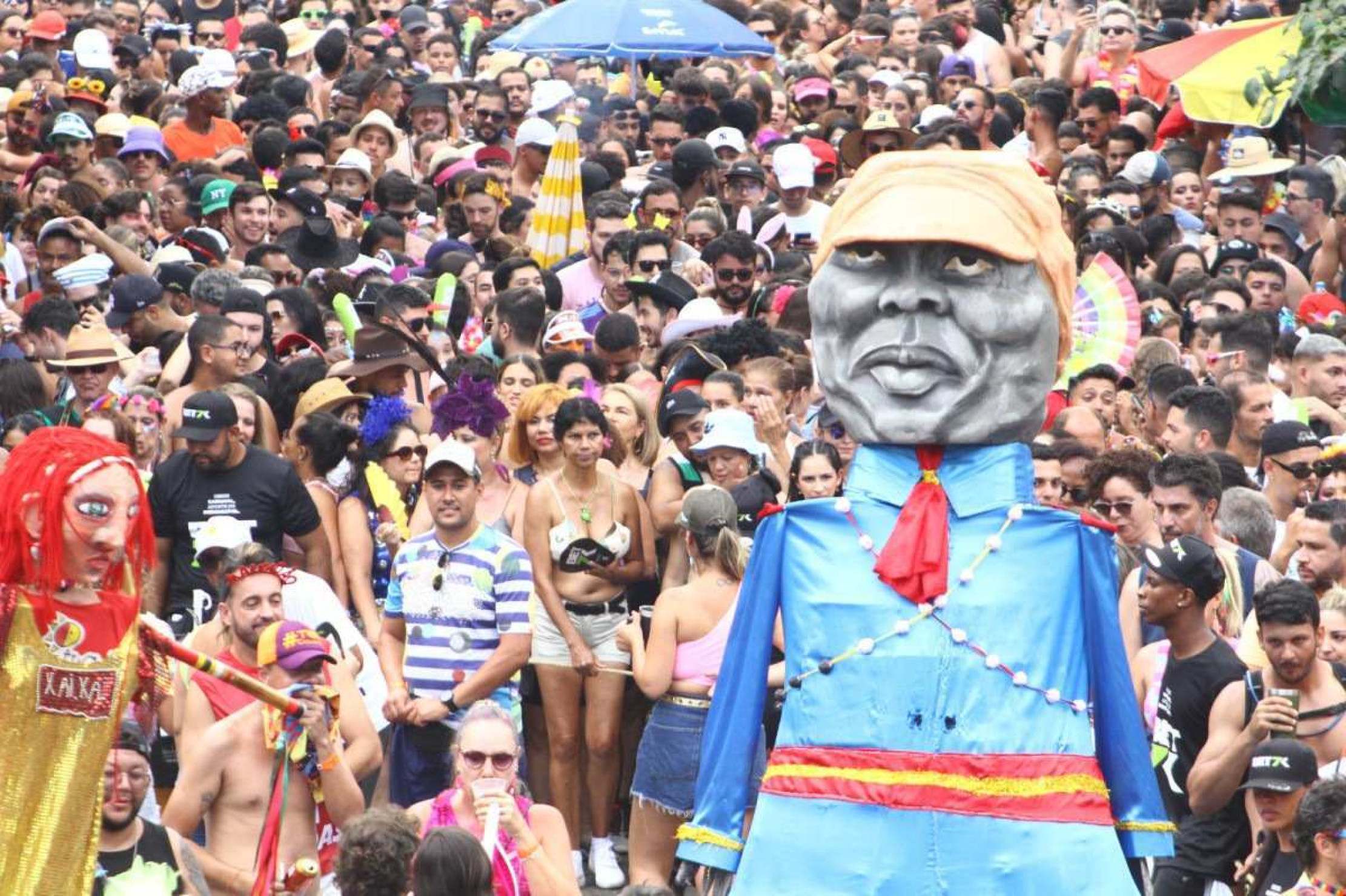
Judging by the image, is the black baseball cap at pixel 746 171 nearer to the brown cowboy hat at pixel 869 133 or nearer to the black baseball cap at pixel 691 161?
the black baseball cap at pixel 691 161

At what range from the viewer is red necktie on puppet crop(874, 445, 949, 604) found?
22.2 ft

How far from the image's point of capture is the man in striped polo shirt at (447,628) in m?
9.59

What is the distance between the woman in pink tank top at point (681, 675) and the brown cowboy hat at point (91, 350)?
298cm

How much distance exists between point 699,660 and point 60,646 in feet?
10.6

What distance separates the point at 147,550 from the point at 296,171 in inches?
315

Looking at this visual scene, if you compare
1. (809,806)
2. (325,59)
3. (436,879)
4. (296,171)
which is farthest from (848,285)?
(325,59)

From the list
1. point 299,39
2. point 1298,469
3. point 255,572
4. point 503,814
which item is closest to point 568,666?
point 255,572

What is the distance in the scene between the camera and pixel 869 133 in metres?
15.9

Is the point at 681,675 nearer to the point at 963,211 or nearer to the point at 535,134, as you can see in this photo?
the point at 963,211

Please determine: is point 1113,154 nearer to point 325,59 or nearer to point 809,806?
point 325,59

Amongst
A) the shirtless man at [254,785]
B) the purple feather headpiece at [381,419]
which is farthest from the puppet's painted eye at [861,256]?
the purple feather headpiece at [381,419]

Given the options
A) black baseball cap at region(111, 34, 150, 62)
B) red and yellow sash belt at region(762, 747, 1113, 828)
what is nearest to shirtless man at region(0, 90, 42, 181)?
black baseball cap at region(111, 34, 150, 62)

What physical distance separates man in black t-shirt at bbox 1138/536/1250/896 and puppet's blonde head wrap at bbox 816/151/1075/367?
4.66 ft

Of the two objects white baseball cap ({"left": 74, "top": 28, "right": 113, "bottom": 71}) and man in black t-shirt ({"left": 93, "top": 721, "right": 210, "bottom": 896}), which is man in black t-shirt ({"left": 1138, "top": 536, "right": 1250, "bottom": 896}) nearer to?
man in black t-shirt ({"left": 93, "top": 721, "right": 210, "bottom": 896})
